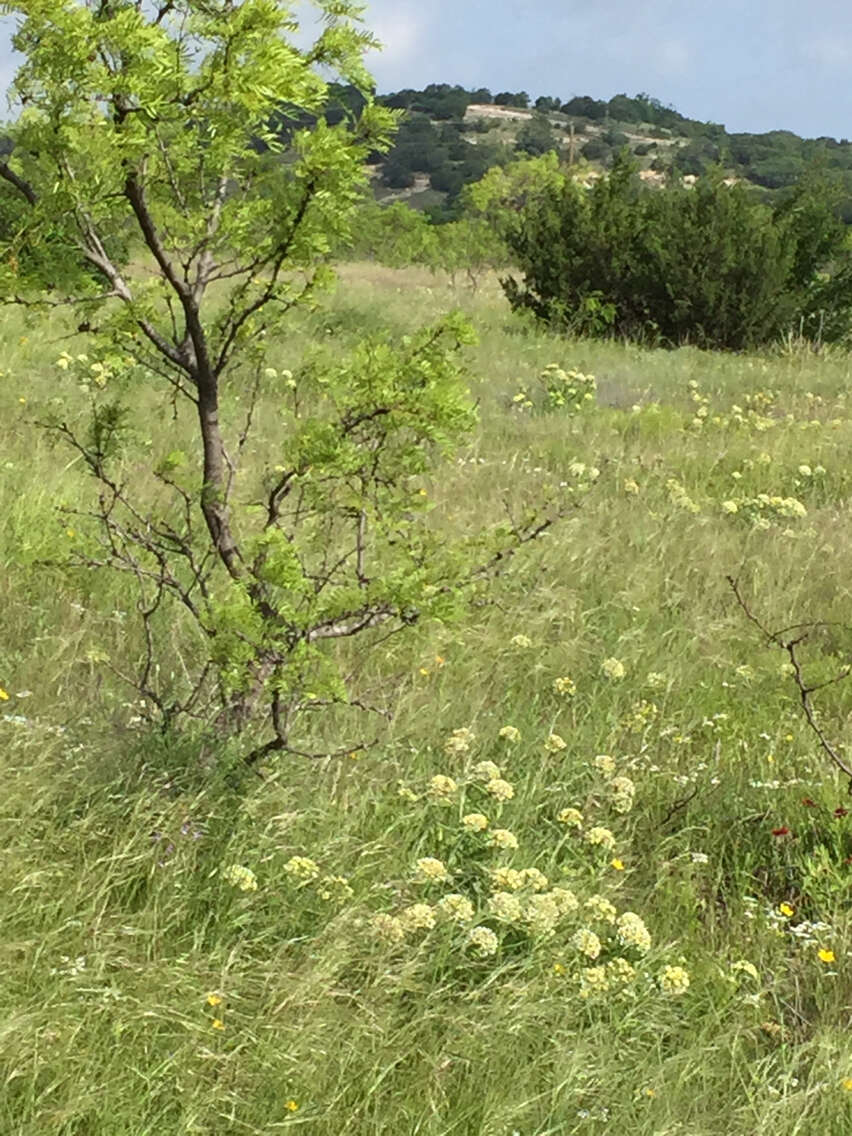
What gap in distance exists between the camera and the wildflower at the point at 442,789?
96.8 inches

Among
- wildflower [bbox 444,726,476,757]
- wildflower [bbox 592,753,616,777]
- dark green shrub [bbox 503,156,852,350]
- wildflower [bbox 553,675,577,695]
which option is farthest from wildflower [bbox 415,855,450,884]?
dark green shrub [bbox 503,156,852,350]

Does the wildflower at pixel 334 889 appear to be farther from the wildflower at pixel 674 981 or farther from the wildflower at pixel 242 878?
the wildflower at pixel 674 981

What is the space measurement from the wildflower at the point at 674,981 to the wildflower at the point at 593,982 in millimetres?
134

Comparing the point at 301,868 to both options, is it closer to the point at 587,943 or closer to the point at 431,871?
the point at 431,871

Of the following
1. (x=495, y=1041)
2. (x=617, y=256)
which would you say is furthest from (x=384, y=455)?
(x=617, y=256)

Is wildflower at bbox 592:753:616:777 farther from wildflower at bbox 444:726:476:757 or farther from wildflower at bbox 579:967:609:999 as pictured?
wildflower at bbox 579:967:609:999

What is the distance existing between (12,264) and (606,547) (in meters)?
3.18

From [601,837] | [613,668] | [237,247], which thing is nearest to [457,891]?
[601,837]

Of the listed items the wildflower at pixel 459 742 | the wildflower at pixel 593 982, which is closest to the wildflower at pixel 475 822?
the wildflower at pixel 459 742

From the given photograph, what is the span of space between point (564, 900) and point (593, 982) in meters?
0.21

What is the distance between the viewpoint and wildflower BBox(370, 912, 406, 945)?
6.69 feet

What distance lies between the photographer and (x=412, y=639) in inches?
142

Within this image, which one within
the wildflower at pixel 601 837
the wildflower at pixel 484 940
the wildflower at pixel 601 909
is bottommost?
the wildflower at pixel 484 940

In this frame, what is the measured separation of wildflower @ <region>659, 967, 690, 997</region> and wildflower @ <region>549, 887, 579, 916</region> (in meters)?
0.23
